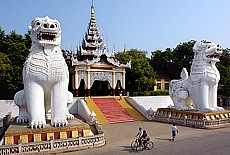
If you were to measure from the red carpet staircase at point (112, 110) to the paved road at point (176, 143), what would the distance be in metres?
3.95

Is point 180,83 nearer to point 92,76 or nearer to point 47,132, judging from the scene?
point 47,132

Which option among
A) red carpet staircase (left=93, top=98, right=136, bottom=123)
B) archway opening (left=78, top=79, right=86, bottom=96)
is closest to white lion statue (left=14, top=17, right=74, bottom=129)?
red carpet staircase (left=93, top=98, right=136, bottom=123)

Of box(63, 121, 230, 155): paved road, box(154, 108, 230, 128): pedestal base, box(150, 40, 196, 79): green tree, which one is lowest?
box(63, 121, 230, 155): paved road

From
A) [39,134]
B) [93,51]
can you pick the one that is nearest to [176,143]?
[39,134]

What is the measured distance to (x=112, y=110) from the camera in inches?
769

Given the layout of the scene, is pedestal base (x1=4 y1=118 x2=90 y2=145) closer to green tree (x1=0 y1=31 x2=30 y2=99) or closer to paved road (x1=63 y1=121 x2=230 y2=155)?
paved road (x1=63 y1=121 x2=230 y2=155)

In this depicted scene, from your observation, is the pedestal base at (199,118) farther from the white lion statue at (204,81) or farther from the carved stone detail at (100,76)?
the carved stone detail at (100,76)

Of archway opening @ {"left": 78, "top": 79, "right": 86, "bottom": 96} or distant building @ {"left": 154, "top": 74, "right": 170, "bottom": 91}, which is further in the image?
distant building @ {"left": 154, "top": 74, "right": 170, "bottom": 91}

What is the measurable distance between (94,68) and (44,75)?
17319 mm

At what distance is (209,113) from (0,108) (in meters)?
15.4

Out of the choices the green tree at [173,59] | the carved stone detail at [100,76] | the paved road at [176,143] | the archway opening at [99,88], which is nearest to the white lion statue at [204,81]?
the paved road at [176,143]

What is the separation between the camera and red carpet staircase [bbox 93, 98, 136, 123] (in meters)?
17.3

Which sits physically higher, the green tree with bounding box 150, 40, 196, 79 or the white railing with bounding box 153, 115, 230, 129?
the green tree with bounding box 150, 40, 196, 79

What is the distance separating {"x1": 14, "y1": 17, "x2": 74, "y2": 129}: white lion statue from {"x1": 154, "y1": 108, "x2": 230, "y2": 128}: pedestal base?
25.8 ft
